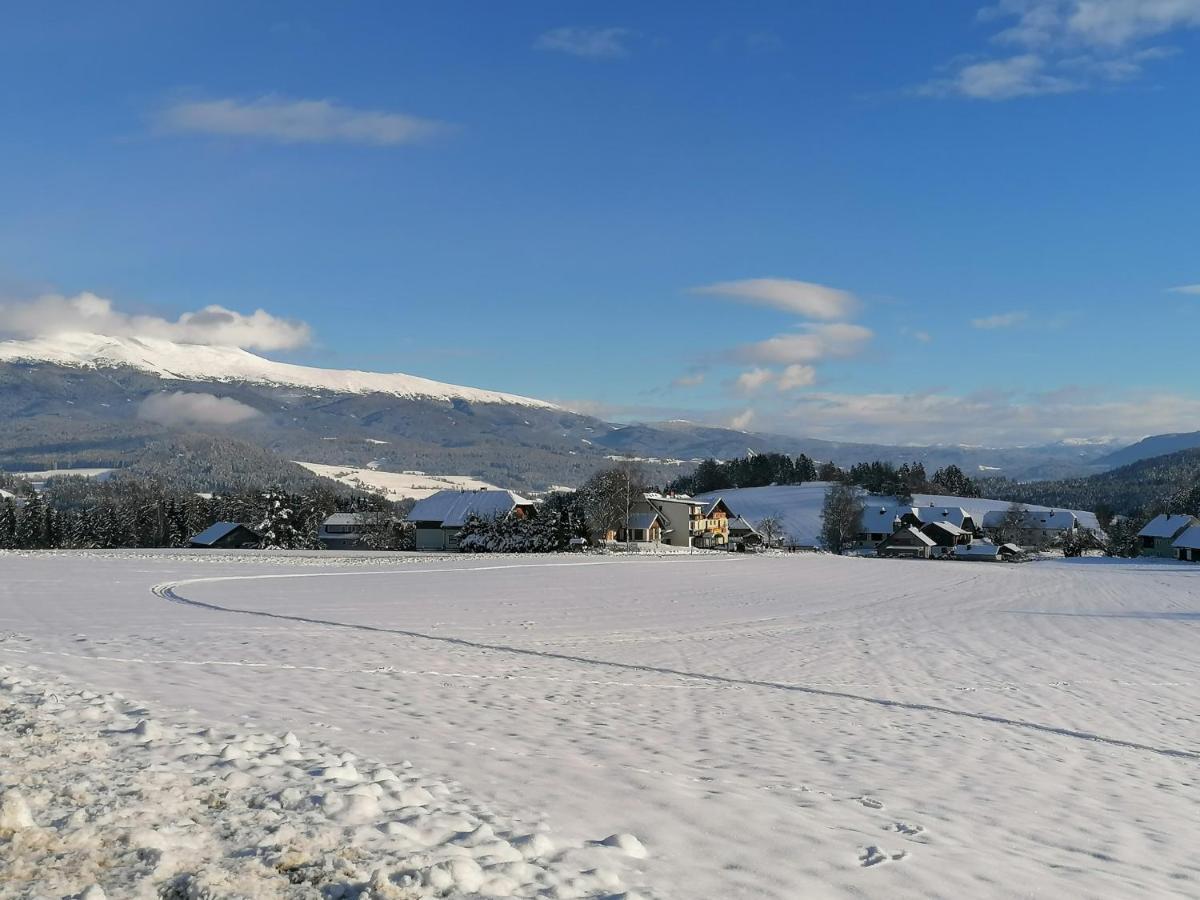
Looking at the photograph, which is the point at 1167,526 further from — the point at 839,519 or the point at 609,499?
the point at 609,499

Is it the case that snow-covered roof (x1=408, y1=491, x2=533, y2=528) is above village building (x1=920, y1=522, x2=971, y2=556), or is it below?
above

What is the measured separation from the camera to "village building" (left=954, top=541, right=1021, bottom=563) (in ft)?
369

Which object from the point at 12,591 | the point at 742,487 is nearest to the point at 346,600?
the point at 12,591

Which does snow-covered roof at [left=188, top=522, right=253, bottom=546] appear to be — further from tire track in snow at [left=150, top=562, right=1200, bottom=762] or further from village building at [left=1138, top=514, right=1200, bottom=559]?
→ village building at [left=1138, top=514, right=1200, bottom=559]

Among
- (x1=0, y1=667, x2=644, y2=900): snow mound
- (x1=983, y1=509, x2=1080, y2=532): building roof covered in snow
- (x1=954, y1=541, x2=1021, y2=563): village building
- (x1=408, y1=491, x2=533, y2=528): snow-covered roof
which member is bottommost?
(x1=954, y1=541, x2=1021, y2=563): village building

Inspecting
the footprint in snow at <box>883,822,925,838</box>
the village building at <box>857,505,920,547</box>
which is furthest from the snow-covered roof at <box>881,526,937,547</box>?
the footprint in snow at <box>883,822,925,838</box>

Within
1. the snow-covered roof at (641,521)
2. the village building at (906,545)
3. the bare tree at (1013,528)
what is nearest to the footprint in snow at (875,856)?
the snow-covered roof at (641,521)

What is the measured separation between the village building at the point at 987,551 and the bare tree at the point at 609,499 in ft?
156

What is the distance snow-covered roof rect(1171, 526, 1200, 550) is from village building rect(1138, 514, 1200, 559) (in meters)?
4.10

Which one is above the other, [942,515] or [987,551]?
[942,515]

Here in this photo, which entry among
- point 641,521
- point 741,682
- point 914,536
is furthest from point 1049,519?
point 741,682

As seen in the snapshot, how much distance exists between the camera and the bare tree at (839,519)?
116 metres

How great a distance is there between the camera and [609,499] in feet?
309

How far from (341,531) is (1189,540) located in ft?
347
